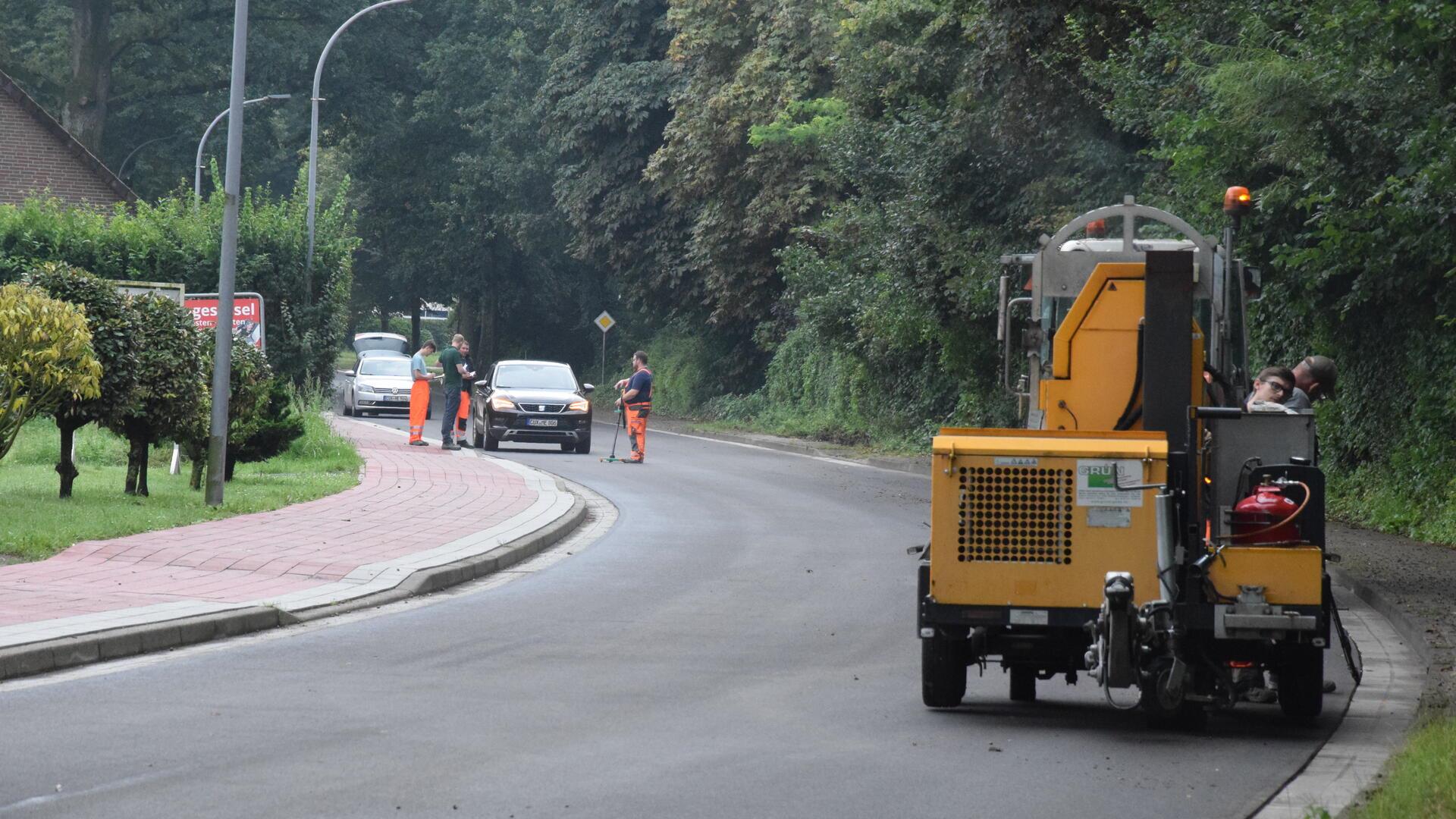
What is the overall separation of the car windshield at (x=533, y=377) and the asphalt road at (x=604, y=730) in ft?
62.9

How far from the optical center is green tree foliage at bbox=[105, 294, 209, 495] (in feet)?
58.0

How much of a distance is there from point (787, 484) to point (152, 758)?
18.6m

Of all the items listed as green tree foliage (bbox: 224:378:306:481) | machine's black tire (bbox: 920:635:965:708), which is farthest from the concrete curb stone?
green tree foliage (bbox: 224:378:306:481)

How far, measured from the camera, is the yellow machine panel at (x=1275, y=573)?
8242 mm

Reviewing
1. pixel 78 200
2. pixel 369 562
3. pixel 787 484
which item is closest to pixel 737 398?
pixel 78 200

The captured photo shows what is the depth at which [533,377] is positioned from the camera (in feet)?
107

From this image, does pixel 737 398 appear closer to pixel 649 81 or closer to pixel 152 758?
pixel 649 81

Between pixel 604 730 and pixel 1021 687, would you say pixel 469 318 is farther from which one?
pixel 604 730

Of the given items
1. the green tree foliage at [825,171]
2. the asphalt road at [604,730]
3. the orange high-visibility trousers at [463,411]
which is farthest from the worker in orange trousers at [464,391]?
the asphalt road at [604,730]

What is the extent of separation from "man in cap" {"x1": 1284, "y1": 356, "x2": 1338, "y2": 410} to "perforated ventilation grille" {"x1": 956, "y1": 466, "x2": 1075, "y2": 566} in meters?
3.18

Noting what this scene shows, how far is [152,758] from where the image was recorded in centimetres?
731

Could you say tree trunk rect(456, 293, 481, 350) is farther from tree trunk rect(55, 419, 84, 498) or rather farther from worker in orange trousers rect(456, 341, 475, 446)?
tree trunk rect(55, 419, 84, 498)

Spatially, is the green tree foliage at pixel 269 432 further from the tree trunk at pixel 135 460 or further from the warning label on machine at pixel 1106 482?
the warning label on machine at pixel 1106 482

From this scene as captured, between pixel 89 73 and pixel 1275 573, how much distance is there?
51.5 metres
